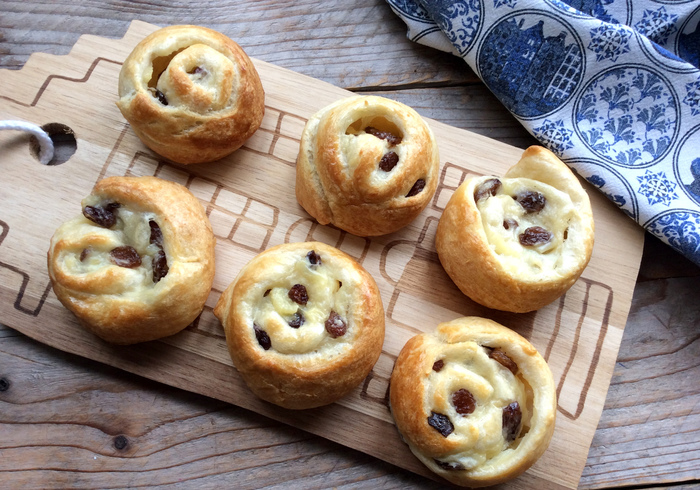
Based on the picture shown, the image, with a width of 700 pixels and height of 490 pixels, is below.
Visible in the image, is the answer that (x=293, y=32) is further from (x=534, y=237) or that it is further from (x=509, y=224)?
(x=534, y=237)

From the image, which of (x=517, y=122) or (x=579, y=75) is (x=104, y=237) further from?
(x=579, y=75)

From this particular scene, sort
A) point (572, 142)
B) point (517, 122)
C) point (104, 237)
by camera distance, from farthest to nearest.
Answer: point (517, 122) < point (572, 142) < point (104, 237)

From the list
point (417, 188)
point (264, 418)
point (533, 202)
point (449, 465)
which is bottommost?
point (264, 418)

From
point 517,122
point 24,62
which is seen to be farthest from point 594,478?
point 24,62

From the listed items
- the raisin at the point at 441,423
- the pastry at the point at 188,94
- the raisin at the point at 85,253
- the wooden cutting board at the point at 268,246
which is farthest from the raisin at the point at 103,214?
the raisin at the point at 441,423

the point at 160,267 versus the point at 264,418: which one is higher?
the point at 160,267

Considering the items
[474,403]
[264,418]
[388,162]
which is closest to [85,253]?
[264,418]

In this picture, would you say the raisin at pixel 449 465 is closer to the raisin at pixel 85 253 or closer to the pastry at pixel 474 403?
the pastry at pixel 474 403
